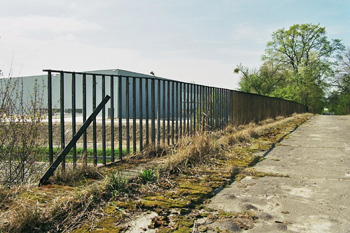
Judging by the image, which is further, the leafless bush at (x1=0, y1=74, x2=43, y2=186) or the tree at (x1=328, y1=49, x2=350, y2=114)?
the tree at (x1=328, y1=49, x2=350, y2=114)

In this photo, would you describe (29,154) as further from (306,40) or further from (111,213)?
(306,40)

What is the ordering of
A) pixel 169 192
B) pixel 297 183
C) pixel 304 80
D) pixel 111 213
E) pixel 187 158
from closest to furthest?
1. pixel 111 213
2. pixel 169 192
3. pixel 297 183
4. pixel 187 158
5. pixel 304 80

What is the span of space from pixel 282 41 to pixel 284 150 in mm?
41653

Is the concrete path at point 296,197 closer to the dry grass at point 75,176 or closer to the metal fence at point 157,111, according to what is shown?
the dry grass at point 75,176

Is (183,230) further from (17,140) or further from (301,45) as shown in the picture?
(301,45)

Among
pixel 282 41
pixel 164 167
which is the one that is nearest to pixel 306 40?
pixel 282 41

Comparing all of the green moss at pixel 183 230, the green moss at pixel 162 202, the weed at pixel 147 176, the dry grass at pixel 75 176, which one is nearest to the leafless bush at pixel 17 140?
the dry grass at pixel 75 176

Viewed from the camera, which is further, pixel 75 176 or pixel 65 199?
pixel 75 176

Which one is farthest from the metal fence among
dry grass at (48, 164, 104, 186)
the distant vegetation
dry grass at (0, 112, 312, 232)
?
the distant vegetation

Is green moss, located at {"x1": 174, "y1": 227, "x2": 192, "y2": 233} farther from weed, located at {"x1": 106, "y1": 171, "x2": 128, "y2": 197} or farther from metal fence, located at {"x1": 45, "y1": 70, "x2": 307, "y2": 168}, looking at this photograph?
metal fence, located at {"x1": 45, "y1": 70, "x2": 307, "y2": 168}

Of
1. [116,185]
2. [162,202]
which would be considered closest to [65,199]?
[116,185]

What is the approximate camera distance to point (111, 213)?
2.50m

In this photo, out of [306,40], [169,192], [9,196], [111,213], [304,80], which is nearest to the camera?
[111,213]

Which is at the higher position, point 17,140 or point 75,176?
point 17,140
